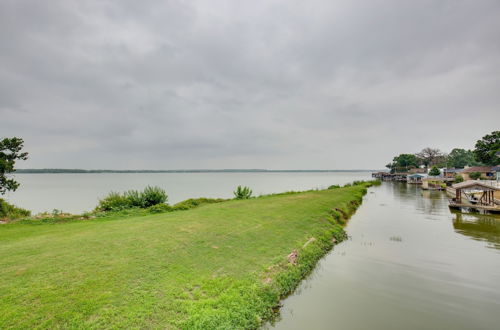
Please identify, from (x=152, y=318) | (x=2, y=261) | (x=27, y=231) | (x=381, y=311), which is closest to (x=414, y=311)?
(x=381, y=311)

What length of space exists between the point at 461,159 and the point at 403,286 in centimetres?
12021

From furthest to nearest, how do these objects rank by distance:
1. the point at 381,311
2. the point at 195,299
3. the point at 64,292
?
the point at 381,311 → the point at 195,299 → the point at 64,292

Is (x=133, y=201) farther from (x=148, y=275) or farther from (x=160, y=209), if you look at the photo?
(x=148, y=275)

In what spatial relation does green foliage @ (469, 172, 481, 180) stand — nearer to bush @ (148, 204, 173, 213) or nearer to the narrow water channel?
the narrow water channel

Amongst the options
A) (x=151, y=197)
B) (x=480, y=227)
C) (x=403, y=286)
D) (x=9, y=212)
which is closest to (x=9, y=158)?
(x=9, y=212)

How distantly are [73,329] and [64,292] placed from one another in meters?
1.33

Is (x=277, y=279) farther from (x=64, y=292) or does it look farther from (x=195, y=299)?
(x=64, y=292)

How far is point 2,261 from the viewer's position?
6352 millimetres

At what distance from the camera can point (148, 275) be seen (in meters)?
6.02

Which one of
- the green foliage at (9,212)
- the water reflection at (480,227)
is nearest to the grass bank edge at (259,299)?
the water reflection at (480,227)

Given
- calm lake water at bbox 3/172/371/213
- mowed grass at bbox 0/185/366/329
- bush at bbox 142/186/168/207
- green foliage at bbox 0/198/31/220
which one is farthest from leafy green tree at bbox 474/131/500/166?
green foliage at bbox 0/198/31/220

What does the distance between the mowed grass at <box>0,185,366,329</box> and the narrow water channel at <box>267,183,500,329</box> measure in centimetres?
86

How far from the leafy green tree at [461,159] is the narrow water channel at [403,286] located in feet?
351

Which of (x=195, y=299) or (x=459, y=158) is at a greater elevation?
(x=459, y=158)
